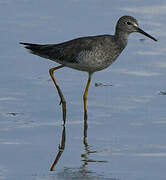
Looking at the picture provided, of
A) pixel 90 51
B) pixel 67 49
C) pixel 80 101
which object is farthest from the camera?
pixel 67 49

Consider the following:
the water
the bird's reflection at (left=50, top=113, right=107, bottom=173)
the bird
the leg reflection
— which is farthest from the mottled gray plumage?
the leg reflection

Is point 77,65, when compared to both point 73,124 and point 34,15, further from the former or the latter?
point 34,15

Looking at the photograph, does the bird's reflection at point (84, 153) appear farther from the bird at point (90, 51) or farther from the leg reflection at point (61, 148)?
the bird at point (90, 51)

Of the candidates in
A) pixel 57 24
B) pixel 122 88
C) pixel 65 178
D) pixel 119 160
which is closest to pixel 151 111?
pixel 122 88

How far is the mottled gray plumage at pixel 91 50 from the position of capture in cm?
1202

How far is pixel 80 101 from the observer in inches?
469

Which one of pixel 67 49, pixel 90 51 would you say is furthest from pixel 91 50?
pixel 67 49

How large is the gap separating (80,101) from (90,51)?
0.80 metres

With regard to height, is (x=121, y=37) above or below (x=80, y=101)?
above

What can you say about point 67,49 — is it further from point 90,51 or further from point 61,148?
point 61,148

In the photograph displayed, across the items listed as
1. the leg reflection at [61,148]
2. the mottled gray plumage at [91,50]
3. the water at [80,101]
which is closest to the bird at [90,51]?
the mottled gray plumage at [91,50]

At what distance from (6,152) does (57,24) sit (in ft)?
19.7

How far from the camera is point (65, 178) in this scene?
8.64 metres

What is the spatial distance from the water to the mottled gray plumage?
0.45 meters
